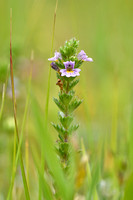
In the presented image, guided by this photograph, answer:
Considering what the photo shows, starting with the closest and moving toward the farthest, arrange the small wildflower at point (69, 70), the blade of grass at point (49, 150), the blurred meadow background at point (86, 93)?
the blade of grass at point (49, 150) < the small wildflower at point (69, 70) < the blurred meadow background at point (86, 93)

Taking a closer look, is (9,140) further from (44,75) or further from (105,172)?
(44,75)

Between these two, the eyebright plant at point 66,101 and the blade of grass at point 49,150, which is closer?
the blade of grass at point 49,150

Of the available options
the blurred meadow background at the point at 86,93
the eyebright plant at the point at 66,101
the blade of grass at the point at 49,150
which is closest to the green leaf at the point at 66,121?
the eyebright plant at the point at 66,101

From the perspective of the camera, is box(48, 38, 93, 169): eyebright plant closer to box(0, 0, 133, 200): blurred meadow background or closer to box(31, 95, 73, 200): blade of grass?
box(0, 0, 133, 200): blurred meadow background

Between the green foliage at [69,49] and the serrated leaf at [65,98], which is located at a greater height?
the green foliage at [69,49]

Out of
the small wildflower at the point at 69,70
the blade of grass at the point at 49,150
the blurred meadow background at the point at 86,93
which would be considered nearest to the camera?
the blade of grass at the point at 49,150

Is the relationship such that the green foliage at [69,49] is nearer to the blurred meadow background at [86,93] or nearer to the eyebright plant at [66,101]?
the eyebright plant at [66,101]

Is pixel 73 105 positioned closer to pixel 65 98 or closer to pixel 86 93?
pixel 65 98

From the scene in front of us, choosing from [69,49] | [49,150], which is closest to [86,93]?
[69,49]
